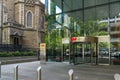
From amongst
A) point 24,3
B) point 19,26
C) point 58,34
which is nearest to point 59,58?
point 58,34

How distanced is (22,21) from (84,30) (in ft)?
117

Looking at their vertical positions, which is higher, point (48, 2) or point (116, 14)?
point (48, 2)

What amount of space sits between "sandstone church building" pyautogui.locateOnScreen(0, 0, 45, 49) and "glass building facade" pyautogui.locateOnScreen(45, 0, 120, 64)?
27.6 meters

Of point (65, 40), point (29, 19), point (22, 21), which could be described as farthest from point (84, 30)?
point (29, 19)

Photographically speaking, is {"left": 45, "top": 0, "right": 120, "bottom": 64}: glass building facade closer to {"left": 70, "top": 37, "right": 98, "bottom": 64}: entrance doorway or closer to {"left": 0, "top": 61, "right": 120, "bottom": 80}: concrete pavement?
{"left": 70, "top": 37, "right": 98, "bottom": 64}: entrance doorway

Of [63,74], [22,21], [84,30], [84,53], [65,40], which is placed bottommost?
[63,74]

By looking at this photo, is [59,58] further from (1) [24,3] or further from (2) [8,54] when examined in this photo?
(1) [24,3]

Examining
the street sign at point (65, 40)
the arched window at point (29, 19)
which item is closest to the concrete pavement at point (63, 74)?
the street sign at point (65, 40)

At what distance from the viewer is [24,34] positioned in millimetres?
59812

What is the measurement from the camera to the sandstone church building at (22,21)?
55.2 metres

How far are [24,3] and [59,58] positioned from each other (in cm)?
3578

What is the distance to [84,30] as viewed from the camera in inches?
1024

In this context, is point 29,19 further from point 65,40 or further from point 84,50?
point 84,50

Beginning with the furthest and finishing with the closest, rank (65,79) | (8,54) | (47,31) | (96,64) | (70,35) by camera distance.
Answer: (8,54)
(47,31)
(70,35)
(96,64)
(65,79)
